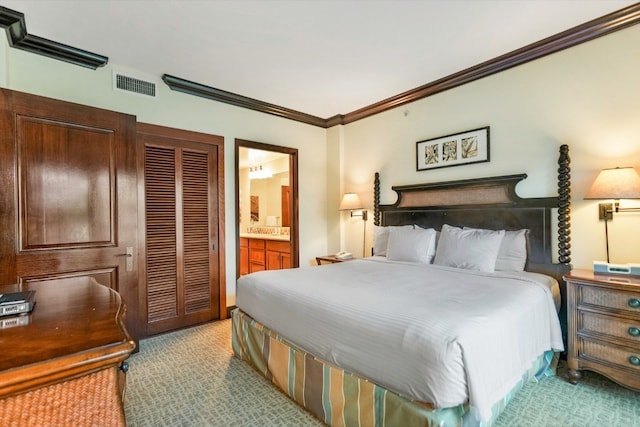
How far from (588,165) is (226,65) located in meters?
3.42

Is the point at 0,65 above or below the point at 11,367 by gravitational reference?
above

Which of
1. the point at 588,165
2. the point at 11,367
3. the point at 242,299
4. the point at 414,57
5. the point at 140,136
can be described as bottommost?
the point at 242,299

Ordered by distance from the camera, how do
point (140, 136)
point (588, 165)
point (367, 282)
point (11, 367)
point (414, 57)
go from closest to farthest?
point (11, 367) < point (367, 282) < point (588, 165) < point (414, 57) < point (140, 136)

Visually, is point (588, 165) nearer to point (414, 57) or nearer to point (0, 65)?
point (414, 57)

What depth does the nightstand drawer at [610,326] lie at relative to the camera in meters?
2.01

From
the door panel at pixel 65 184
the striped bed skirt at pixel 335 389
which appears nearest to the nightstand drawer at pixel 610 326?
the striped bed skirt at pixel 335 389

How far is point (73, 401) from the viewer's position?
2.57ft

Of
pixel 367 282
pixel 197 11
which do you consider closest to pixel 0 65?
pixel 197 11

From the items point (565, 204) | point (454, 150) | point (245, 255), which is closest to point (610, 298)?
point (565, 204)

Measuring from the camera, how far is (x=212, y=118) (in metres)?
3.74

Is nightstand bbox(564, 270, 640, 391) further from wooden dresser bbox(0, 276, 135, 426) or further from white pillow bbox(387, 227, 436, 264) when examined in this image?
wooden dresser bbox(0, 276, 135, 426)

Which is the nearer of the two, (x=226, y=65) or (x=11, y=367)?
(x=11, y=367)

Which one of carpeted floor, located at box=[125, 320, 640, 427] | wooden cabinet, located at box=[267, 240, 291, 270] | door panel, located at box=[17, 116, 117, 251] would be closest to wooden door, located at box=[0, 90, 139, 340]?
door panel, located at box=[17, 116, 117, 251]

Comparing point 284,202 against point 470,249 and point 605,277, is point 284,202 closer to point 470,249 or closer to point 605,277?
point 470,249
